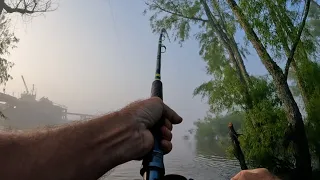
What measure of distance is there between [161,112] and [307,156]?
10.7 m

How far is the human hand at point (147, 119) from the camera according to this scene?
4.52 ft

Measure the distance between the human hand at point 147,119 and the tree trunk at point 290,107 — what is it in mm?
10167

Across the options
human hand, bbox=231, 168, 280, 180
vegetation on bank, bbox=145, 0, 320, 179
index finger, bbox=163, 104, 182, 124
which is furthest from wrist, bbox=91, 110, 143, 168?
vegetation on bank, bbox=145, 0, 320, 179

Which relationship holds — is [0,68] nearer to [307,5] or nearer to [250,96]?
[250,96]

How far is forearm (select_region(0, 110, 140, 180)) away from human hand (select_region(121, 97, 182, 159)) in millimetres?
43

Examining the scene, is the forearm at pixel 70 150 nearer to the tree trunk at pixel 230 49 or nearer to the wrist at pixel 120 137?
the wrist at pixel 120 137

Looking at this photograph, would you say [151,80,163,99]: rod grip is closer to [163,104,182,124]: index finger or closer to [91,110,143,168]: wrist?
[163,104,182,124]: index finger

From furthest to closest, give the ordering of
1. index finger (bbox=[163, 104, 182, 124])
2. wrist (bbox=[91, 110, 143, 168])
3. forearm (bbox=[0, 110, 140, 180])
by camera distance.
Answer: index finger (bbox=[163, 104, 182, 124]) → wrist (bbox=[91, 110, 143, 168]) → forearm (bbox=[0, 110, 140, 180])

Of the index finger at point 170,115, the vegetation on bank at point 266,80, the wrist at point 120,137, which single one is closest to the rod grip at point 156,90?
the index finger at point 170,115

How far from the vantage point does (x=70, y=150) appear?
1071 millimetres

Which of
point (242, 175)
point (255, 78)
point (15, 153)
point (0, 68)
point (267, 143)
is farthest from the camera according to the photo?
point (255, 78)

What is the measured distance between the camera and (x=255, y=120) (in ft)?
48.7

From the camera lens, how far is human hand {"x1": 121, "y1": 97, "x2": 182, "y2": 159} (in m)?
1.38

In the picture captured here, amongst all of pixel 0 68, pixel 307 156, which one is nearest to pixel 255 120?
pixel 307 156
